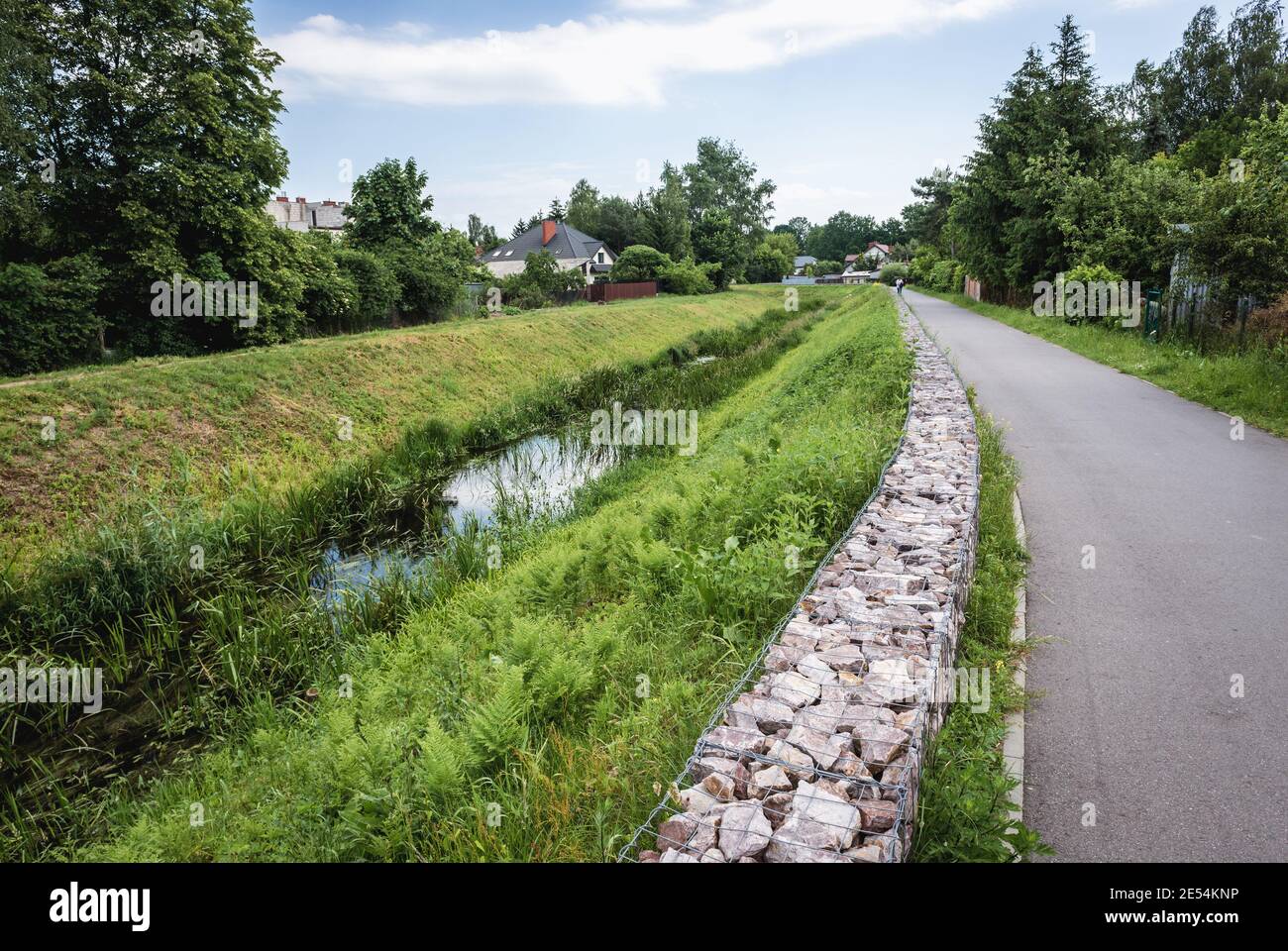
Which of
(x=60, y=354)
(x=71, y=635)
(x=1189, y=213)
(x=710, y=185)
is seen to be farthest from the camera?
(x=710, y=185)

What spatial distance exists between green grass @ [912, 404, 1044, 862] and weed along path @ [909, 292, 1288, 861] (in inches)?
8.0

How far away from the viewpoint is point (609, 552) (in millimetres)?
8461

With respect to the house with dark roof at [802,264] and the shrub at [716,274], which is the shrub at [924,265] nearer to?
the shrub at [716,274]

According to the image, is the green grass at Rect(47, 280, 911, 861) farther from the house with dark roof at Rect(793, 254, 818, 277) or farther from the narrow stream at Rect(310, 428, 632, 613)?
the house with dark roof at Rect(793, 254, 818, 277)

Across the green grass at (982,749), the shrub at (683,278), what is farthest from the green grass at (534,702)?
the shrub at (683,278)

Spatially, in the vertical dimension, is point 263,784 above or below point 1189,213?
below

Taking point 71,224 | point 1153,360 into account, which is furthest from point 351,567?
point 1153,360

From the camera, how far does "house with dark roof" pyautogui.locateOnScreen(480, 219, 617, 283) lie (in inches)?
2594

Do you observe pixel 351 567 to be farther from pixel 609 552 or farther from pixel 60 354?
pixel 60 354

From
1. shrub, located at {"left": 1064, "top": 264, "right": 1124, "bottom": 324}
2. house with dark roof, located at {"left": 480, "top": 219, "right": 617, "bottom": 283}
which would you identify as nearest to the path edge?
shrub, located at {"left": 1064, "top": 264, "right": 1124, "bottom": 324}

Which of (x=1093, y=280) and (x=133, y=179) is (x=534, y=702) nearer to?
(x=133, y=179)

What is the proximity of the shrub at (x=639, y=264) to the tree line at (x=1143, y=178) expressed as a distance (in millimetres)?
21267

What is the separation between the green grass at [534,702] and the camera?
4.23m
